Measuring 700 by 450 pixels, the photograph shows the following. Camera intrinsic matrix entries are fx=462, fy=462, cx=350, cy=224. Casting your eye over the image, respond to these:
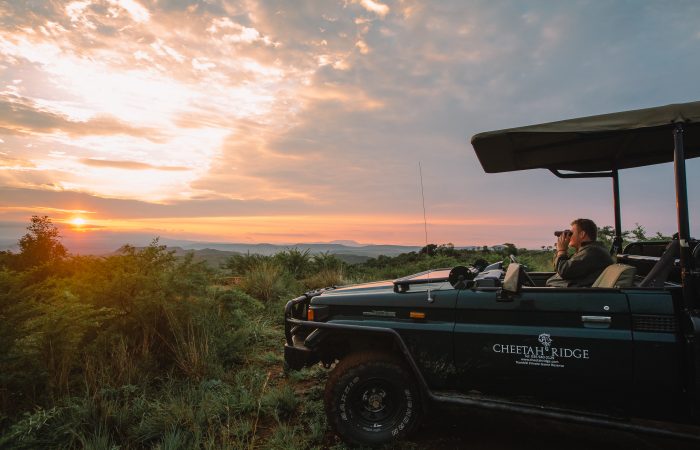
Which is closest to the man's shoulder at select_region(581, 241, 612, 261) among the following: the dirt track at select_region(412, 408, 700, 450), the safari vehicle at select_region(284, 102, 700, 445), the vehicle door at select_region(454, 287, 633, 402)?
the safari vehicle at select_region(284, 102, 700, 445)

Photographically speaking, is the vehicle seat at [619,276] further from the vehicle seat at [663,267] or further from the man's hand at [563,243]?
the man's hand at [563,243]

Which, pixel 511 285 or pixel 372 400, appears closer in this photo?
pixel 511 285

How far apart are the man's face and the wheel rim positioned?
2.48 metres

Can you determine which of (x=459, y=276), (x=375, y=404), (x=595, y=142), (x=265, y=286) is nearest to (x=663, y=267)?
(x=459, y=276)

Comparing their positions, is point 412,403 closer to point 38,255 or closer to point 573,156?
point 573,156

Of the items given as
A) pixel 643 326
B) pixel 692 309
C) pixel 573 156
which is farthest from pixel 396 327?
pixel 573 156

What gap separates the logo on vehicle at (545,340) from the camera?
351 centimetres

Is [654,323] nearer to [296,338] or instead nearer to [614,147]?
[614,147]

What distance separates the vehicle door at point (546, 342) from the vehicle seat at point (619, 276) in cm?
32

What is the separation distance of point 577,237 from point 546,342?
171 cm

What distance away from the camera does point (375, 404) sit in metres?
3.93

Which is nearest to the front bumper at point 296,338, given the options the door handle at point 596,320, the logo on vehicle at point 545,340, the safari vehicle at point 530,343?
the safari vehicle at point 530,343

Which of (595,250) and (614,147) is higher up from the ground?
(614,147)

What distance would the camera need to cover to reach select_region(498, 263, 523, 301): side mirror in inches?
140
